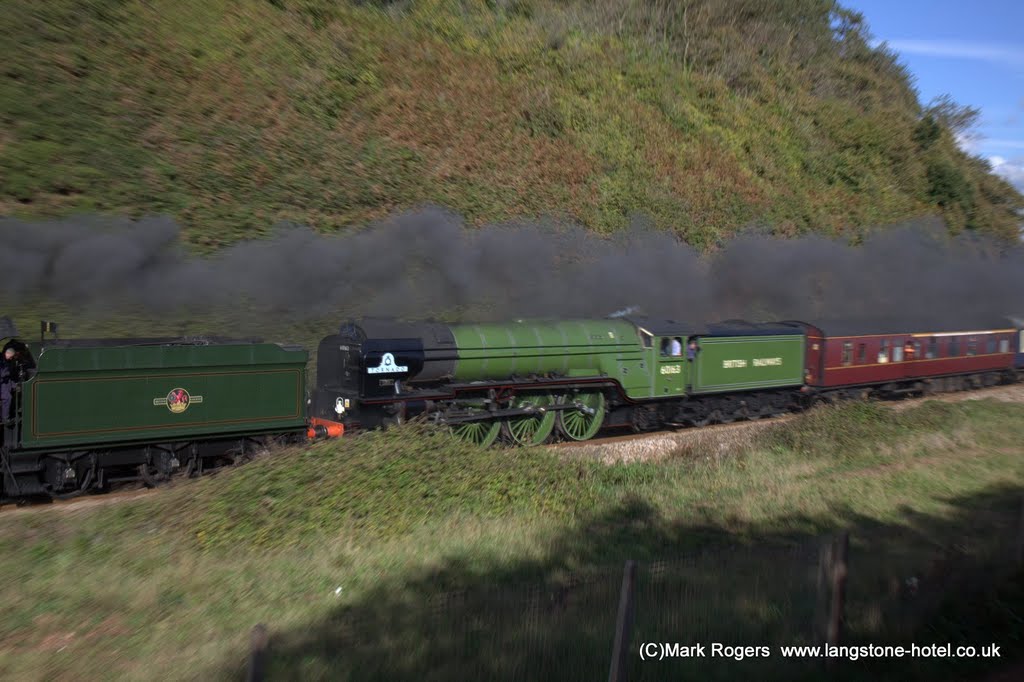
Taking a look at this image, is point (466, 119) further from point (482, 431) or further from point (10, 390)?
point (10, 390)

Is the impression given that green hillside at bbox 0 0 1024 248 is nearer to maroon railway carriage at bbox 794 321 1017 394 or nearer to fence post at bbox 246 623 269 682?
maroon railway carriage at bbox 794 321 1017 394

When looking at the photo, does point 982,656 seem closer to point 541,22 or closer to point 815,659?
point 815,659

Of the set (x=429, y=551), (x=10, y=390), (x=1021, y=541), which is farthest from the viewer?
(x=10, y=390)

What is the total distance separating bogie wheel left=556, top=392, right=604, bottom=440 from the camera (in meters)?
16.0

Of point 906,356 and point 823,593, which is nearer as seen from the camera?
point 823,593

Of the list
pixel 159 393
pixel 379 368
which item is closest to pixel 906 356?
pixel 379 368

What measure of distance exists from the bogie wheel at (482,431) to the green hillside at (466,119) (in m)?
8.72

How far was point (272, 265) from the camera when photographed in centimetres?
1791

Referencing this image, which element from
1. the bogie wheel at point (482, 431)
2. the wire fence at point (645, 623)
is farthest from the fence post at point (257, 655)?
the bogie wheel at point (482, 431)

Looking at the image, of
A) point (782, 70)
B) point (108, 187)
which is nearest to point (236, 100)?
point (108, 187)

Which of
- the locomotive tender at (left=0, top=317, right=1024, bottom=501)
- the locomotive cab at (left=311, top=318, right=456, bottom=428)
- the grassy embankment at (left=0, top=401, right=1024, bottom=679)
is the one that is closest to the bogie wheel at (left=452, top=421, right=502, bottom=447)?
the locomotive tender at (left=0, top=317, right=1024, bottom=501)

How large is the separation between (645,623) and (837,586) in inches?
59.2

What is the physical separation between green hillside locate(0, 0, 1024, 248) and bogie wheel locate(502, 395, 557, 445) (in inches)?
350

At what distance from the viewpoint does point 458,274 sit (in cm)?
1947
